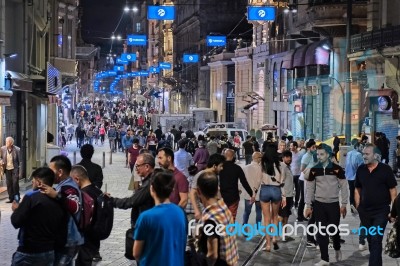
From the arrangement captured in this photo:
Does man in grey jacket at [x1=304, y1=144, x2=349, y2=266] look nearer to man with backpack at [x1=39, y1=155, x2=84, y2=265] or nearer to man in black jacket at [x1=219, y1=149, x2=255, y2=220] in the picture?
man in black jacket at [x1=219, y1=149, x2=255, y2=220]

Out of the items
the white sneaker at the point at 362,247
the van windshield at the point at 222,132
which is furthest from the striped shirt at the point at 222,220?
the van windshield at the point at 222,132

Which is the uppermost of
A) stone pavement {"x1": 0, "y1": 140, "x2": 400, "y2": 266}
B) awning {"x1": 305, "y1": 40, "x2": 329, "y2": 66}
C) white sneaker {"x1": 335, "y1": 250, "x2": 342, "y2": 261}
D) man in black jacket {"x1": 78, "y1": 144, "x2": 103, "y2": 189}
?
awning {"x1": 305, "y1": 40, "x2": 329, "y2": 66}

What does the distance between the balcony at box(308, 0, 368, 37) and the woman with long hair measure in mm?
24791

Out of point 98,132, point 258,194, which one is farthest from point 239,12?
point 258,194

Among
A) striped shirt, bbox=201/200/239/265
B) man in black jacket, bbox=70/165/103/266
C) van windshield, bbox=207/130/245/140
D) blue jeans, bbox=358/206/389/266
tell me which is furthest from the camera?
van windshield, bbox=207/130/245/140

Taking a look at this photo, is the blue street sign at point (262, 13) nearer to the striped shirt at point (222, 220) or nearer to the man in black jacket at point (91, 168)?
the man in black jacket at point (91, 168)

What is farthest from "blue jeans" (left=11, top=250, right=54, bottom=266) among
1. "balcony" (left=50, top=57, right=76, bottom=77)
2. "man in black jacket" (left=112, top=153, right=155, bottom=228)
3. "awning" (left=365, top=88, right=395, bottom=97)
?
"balcony" (left=50, top=57, right=76, bottom=77)

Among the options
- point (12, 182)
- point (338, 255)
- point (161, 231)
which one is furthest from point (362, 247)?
point (12, 182)

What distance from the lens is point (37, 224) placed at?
7996 millimetres

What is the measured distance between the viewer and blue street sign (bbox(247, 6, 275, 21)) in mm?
33844

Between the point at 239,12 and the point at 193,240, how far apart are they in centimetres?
7098

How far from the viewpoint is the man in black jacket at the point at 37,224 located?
794cm

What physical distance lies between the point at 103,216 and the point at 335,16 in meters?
30.4

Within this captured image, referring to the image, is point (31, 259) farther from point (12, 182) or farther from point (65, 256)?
point (12, 182)
